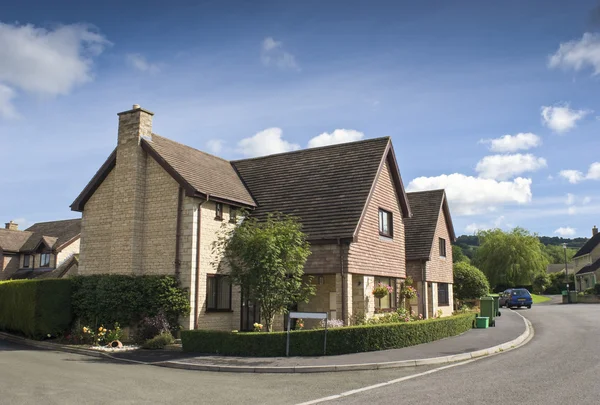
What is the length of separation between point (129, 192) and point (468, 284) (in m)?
25.6

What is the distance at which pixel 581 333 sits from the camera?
72.2 ft

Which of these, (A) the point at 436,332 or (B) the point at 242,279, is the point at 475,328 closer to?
(A) the point at 436,332

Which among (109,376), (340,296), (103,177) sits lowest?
(109,376)

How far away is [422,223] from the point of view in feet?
105

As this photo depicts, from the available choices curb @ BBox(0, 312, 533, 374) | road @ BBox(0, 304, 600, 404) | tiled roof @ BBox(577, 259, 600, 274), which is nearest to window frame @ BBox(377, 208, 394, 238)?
curb @ BBox(0, 312, 533, 374)

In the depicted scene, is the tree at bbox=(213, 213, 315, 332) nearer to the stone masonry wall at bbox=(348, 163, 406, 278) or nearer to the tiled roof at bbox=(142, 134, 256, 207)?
the stone masonry wall at bbox=(348, 163, 406, 278)

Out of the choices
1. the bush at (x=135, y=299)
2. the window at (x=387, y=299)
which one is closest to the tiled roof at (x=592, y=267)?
the window at (x=387, y=299)

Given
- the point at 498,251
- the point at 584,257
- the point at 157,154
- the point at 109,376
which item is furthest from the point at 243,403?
the point at 584,257

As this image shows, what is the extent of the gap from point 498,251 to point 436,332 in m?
60.6

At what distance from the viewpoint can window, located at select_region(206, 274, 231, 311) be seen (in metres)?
21.5

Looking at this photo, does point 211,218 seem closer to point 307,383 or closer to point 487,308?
point 307,383

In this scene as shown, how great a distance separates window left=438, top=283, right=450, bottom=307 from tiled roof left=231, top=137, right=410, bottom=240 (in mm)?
8486

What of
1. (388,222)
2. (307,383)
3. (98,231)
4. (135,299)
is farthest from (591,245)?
(307,383)

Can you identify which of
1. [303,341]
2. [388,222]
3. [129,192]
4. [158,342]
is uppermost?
[129,192]
